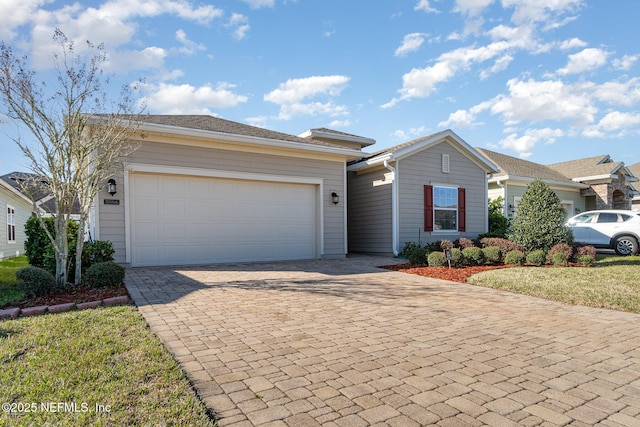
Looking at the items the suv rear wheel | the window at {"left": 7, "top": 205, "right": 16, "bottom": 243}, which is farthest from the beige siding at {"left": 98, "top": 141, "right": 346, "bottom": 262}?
the window at {"left": 7, "top": 205, "right": 16, "bottom": 243}

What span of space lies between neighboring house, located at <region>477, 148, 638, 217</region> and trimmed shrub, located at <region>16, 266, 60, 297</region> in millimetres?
16115

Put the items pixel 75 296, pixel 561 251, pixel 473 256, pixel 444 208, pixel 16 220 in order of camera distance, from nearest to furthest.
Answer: pixel 75 296 < pixel 561 251 < pixel 473 256 < pixel 444 208 < pixel 16 220

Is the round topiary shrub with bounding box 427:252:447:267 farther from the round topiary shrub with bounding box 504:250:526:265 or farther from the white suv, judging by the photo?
the white suv

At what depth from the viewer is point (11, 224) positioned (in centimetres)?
1658

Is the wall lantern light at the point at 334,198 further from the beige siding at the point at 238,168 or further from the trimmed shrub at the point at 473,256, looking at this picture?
the trimmed shrub at the point at 473,256

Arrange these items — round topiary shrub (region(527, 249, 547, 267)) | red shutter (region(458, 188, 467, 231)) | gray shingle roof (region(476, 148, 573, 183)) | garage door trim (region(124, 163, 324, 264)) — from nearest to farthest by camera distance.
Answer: garage door trim (region(124, 163, 324, 264)) < round topiary shrub (region(527, 249, 547, 267)) < red shutter (region(458, 188, 467, 231)) < gray shingle roof (region(476, 148, 573, 183))

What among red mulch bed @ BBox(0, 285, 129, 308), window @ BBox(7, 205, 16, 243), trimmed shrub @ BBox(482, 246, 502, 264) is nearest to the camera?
red mulch bed @ BBox(0, 285, 129, 308)

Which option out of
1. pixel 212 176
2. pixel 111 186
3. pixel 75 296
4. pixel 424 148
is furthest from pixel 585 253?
pixel 111 186

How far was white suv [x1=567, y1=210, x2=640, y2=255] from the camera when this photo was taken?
12797 mm

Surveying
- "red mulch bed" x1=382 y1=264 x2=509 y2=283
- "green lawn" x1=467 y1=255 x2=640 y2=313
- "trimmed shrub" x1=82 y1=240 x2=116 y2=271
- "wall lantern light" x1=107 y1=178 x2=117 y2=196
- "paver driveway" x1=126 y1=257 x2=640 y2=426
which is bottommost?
"red mulch bed" x1=382 y1=264 x2=509 y2=283

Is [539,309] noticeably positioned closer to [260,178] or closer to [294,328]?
[294,328]

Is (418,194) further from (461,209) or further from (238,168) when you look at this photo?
(238,168)

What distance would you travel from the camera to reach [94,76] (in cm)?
663

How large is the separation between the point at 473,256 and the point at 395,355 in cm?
779
